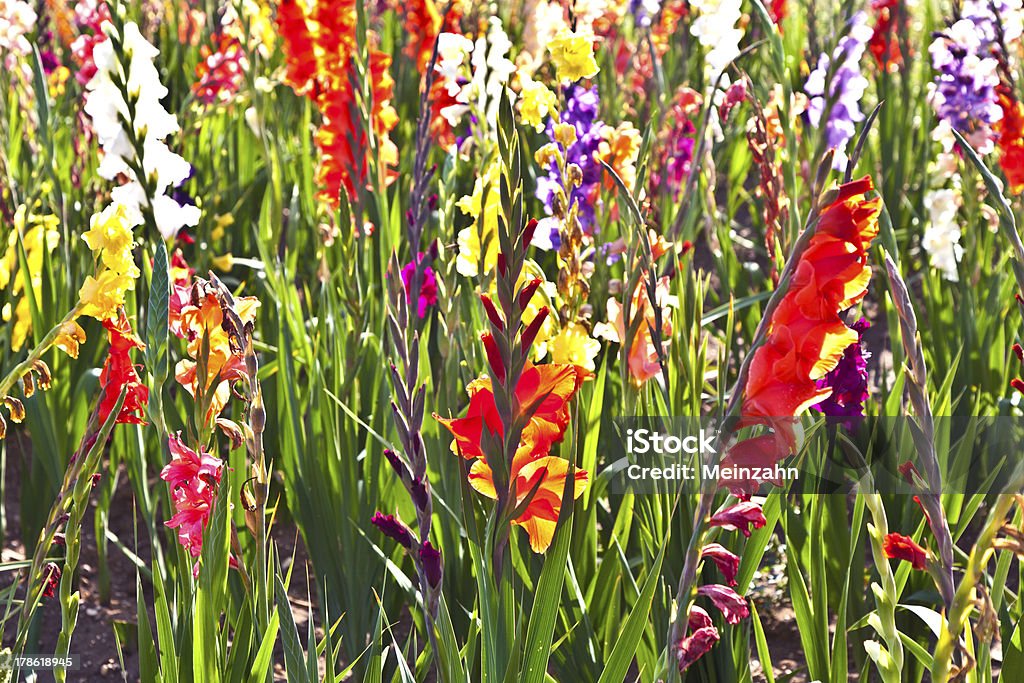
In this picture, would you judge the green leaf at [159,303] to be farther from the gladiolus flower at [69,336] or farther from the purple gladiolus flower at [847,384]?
the purple gladiolus flower at [847,384]

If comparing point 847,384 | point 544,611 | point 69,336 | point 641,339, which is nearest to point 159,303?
point 69,336

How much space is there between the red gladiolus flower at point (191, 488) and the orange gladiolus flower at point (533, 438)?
274mm

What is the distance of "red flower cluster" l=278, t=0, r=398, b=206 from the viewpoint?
2.45 meters

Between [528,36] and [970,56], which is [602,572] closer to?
[970,56]

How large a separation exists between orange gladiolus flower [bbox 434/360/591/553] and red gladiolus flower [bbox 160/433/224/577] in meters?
0.27

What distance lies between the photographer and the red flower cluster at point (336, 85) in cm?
245

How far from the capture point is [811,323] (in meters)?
0.84

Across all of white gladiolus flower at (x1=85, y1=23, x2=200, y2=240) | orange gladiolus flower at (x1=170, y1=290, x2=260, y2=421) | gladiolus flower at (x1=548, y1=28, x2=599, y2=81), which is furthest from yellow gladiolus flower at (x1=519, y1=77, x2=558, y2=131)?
white gladiolus flower at (x1=85, y1=23, x2=200, y2=240)

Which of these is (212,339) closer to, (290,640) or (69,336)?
(69,336)

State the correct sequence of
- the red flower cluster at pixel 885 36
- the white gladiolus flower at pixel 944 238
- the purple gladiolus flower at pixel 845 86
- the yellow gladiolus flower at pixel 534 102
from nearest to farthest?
the yellow gladiolus flower at pixel 534 102 → the purple gladiolus flower at pixel 845 86 → the white gladiolus flower at pixel 944 238 → the red flower cluster at pixel 885 36

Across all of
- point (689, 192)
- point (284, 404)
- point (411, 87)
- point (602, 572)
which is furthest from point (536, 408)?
point (411, 87)

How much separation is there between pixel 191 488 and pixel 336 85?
1.81 metres

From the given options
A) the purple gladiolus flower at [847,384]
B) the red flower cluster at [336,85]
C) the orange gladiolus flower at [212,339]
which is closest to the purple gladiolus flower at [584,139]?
the red flower cluster at [336,85]

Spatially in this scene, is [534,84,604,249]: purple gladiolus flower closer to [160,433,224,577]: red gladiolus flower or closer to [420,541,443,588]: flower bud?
[160,433,224,577]: red gladiolus flower
